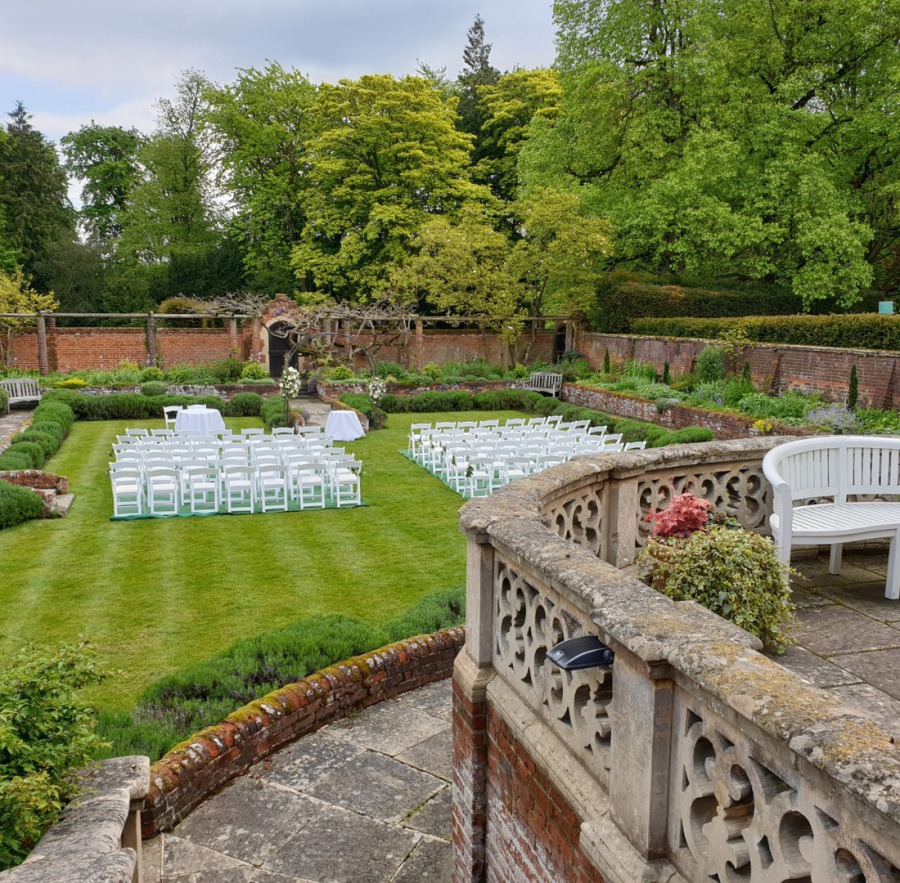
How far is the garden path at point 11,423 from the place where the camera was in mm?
19016

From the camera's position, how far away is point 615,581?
2.83 meters

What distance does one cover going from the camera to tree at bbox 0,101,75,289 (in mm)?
40844

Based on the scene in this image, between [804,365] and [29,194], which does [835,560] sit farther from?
[29,194]

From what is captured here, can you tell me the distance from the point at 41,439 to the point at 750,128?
25349 millimetres

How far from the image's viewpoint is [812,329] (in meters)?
20.8

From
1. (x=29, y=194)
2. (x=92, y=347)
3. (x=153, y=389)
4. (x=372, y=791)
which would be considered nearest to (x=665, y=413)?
(x=153, y=389)

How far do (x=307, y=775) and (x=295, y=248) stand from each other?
3615 centimetres

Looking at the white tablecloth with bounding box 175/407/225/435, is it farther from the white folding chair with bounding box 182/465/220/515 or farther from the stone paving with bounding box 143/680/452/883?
the stone paving with bounding box 143/680/452/883

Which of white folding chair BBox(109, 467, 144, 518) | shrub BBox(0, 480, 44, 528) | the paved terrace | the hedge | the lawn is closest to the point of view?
the paved terrace

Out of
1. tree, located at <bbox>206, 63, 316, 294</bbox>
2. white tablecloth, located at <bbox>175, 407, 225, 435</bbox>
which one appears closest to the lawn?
white tablecloth, located at <bbox>175, 407, 225, 435</bbox>

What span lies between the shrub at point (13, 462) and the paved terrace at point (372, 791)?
10733 millimetres

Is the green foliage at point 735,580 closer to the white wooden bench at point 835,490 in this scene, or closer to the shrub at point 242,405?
the white wooden bench at point 835,490

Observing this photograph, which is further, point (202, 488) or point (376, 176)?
point (376, 176)

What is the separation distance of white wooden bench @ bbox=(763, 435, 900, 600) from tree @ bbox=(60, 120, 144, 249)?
5187 cm
